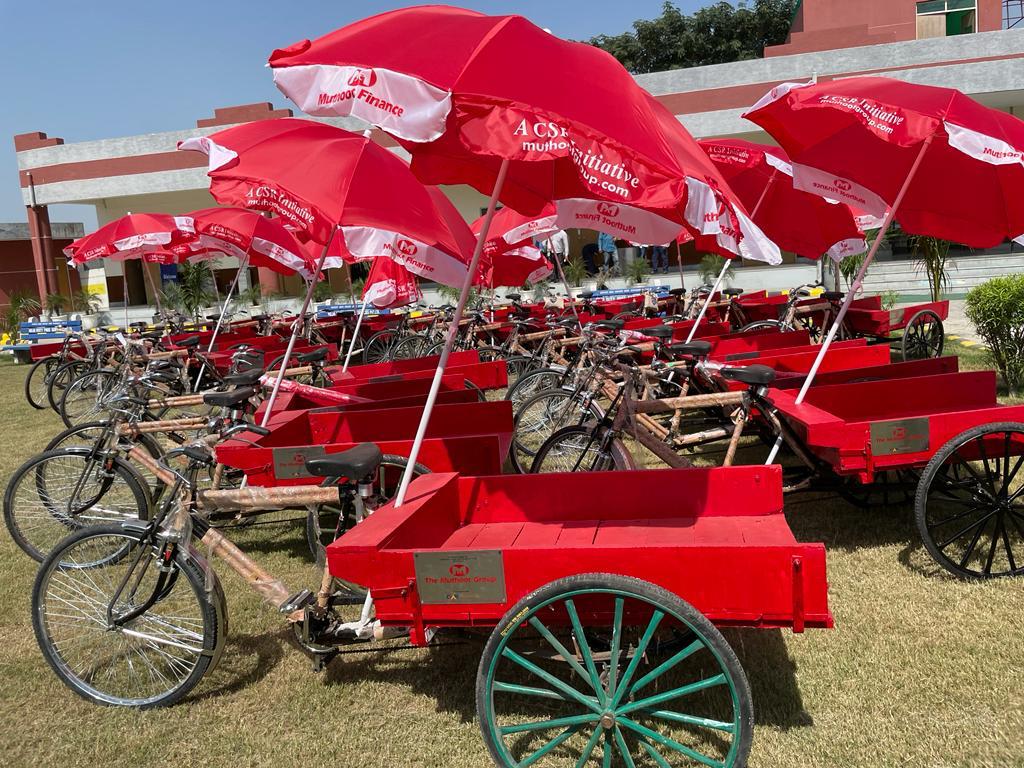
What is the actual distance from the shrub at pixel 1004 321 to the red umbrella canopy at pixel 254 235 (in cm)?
690

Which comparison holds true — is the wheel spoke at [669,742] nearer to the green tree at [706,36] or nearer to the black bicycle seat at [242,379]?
the black bicycle seat at [242,379]

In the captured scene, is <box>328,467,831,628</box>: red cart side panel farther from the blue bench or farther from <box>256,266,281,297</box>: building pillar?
<box>256,266,281,297</box>: building pillar

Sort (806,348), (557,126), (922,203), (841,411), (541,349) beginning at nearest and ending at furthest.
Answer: (557,126)
(841,411)
(922,203)
(806,348)
(541,349)

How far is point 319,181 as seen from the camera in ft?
17.0

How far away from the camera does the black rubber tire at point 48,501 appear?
194 inches

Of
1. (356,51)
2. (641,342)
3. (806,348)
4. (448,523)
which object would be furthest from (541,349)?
(356,51)

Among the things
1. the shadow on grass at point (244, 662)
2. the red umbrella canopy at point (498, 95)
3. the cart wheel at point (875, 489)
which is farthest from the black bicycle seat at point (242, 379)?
the cart wheel at point (875, 489)

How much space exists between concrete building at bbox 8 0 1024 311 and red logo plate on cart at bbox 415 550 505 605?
18.0 m

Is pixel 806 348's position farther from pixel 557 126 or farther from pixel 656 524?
pixel 557 126

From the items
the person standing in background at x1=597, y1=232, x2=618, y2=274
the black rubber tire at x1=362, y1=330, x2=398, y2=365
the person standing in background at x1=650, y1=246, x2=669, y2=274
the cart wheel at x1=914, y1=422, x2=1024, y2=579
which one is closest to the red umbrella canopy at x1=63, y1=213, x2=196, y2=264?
the black rubber tire at x1=362, y1=330, x2=398, y2=365

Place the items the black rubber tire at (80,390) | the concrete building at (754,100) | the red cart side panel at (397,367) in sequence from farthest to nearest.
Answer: the concrete building at (754,100), the black rubber tire at (80,390), the red cart side panel at (397,367)

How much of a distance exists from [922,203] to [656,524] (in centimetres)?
359

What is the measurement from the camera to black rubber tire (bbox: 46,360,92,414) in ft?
35.5

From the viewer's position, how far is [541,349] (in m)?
9.02
